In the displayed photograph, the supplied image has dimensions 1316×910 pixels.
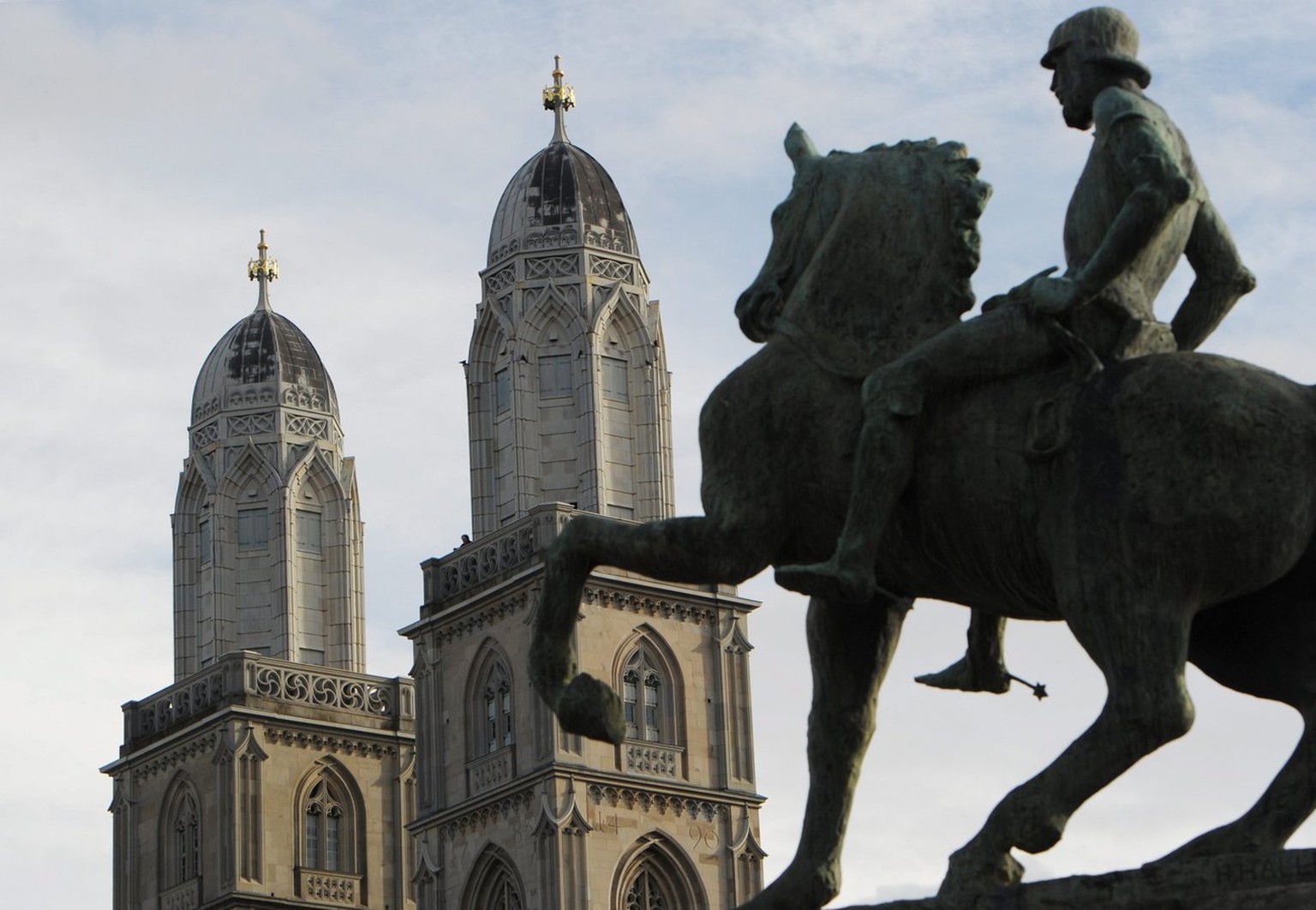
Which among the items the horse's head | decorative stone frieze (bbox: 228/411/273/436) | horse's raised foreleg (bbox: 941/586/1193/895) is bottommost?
horse's raised foreleg (bbox: 941/586/1193/895)

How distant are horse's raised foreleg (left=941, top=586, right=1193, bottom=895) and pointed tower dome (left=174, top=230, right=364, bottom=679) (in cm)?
5510

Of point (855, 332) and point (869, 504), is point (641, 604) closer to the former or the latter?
point (855, 332)

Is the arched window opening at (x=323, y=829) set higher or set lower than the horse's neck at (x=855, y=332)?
higher

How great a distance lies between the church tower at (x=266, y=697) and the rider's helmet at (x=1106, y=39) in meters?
52.5

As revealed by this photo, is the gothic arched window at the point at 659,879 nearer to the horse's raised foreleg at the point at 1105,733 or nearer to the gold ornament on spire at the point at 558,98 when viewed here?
the gold ornament on spire at the point at 558,98

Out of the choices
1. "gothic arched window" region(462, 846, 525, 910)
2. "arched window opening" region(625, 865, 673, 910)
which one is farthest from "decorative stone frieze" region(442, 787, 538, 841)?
"arched window opening" region(625, 865, 673, 910)

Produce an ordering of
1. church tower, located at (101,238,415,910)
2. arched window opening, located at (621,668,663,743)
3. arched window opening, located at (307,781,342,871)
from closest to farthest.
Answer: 1. arched window opening, located at (621,668,663,743)
2. church tower, located at (101,238,415,910)
3. arched window opening, located at (307,781,342,871)

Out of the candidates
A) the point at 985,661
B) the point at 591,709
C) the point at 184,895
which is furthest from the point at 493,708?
the point at 591,709

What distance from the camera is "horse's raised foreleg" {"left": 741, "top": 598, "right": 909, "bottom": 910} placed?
7.88 m

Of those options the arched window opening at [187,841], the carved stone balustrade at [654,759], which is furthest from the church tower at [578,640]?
the arched window opening at [187,841]

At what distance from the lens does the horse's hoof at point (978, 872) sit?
7262 mm

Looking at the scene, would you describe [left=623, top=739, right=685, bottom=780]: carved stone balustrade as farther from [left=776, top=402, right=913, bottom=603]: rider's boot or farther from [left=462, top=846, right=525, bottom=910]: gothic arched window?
[left=776, top=402, right=913, bottom=603]: rider's boot

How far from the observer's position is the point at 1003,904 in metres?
7.05

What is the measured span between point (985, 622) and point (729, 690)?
45.5 metres
